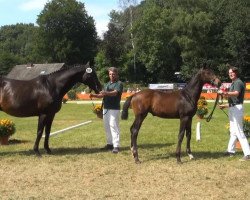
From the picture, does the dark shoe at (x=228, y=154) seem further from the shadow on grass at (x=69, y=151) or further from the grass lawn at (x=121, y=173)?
the shadow on grass at (x=69, y=151)

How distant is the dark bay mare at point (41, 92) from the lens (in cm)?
1170

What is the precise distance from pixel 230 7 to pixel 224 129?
169 feet

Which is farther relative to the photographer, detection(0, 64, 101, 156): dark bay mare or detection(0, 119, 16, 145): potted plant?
detection(0, 119, 16, 145): potted plant

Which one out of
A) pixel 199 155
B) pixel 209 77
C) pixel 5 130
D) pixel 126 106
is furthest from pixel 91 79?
pixel 5 130

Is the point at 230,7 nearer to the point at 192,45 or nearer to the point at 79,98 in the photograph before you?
the point at 192,45

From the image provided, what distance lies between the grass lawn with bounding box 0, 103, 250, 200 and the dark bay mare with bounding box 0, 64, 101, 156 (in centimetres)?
114

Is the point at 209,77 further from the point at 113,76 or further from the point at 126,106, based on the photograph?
the point at 113,76

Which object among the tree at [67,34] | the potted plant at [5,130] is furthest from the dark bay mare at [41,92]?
the tree at [67,34]

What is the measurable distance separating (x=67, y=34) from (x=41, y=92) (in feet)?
237

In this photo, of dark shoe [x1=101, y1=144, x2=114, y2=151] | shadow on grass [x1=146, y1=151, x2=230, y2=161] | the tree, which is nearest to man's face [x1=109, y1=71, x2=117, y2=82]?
dark shoe [x1=101, y1=144, x2=114, y2=151]

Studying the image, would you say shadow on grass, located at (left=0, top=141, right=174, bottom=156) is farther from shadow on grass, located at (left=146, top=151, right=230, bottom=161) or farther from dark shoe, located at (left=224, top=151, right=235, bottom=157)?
dark shoe, located at (left=224, top=151, right=235, bottom=157)

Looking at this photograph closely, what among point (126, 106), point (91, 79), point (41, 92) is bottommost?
point (126, 106)

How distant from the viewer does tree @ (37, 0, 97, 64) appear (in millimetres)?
80750

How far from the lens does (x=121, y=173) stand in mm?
9391
